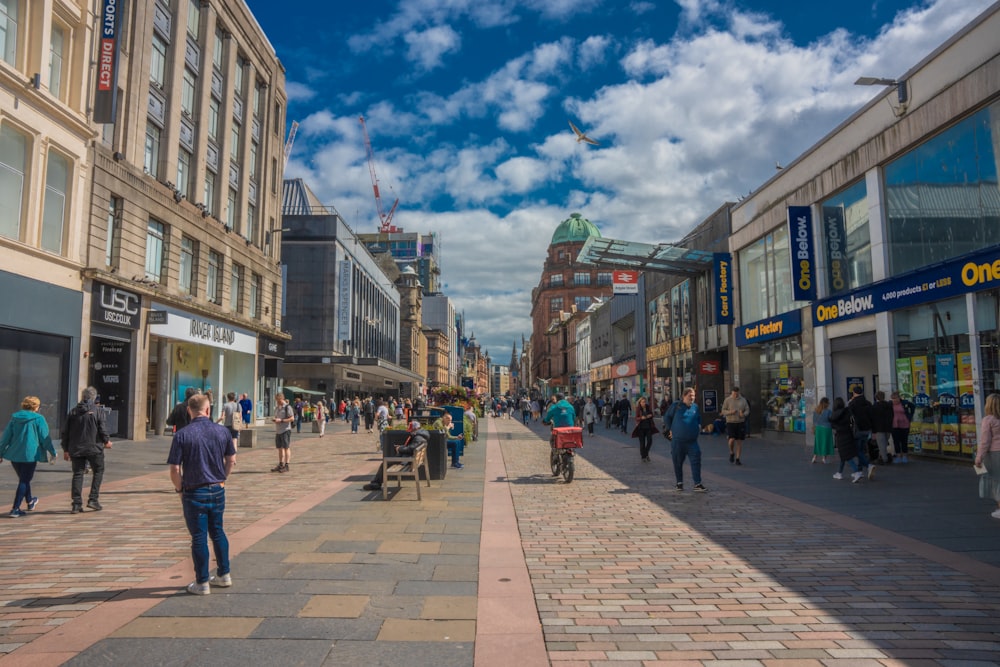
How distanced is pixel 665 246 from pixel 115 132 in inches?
740

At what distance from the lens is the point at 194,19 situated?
26750 mm

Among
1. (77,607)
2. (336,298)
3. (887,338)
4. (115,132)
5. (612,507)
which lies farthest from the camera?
(336,298)

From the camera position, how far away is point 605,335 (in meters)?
55.9

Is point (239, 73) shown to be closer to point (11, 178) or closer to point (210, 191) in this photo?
point (210, 191)

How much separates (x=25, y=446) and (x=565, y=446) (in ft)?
25.7

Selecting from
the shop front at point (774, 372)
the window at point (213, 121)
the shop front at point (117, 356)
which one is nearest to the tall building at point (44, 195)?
the shop front at point (117, 356)

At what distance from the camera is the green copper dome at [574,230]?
355ft

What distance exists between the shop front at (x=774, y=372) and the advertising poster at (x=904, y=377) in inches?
198

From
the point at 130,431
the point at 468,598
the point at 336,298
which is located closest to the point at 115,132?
the point at 130,431

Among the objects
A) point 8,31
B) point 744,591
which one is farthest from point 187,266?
point 744,591

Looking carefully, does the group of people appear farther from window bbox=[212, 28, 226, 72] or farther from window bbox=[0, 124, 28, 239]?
window bbox=[212, 28, 226, 72]

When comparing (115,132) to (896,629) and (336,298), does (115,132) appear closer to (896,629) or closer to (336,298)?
(896,629)

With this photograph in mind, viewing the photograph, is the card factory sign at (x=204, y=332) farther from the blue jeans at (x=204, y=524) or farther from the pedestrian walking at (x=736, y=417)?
the blue jeans at (x=204, y=524)

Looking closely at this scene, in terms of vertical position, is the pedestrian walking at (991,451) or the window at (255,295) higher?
the window at (255,295)
